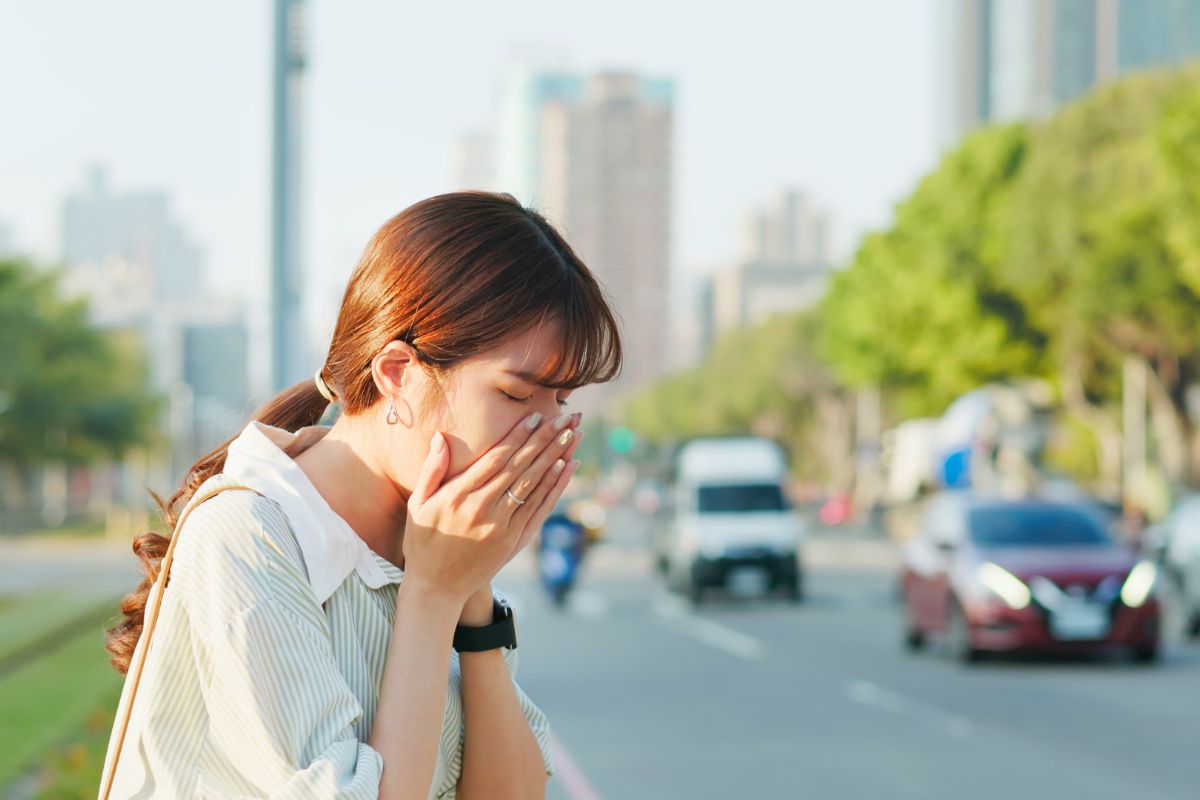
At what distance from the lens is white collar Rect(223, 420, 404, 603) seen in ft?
7.39

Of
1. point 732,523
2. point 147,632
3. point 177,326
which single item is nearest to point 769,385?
point 177,326

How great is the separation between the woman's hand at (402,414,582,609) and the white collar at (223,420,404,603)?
0.16 feet

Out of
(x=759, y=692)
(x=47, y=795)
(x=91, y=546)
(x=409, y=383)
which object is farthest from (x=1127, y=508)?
(x=409, y=383)

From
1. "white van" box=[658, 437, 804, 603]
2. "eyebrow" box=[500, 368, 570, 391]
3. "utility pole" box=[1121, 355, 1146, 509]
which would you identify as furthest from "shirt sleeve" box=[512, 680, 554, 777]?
"utility pole" box=[1121, 355, 1146, 509]

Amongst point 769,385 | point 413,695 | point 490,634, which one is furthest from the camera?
point 769,385

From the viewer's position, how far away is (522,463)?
231 cm

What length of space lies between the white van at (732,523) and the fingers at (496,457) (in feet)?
84.0

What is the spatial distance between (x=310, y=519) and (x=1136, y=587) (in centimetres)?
1532

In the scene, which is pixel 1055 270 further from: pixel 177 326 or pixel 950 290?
pixel 177 326

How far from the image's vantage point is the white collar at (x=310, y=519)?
2252 millimetres

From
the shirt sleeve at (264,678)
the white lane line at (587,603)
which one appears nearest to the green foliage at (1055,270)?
the white lane line at (587,603)

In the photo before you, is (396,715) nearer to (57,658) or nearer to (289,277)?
(289,277)

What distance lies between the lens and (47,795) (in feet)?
28.7

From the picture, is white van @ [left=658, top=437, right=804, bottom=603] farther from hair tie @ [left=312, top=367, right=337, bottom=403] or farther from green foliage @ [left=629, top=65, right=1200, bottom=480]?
hair tie @ [left=312, top=367, right=337, bottom=403]
